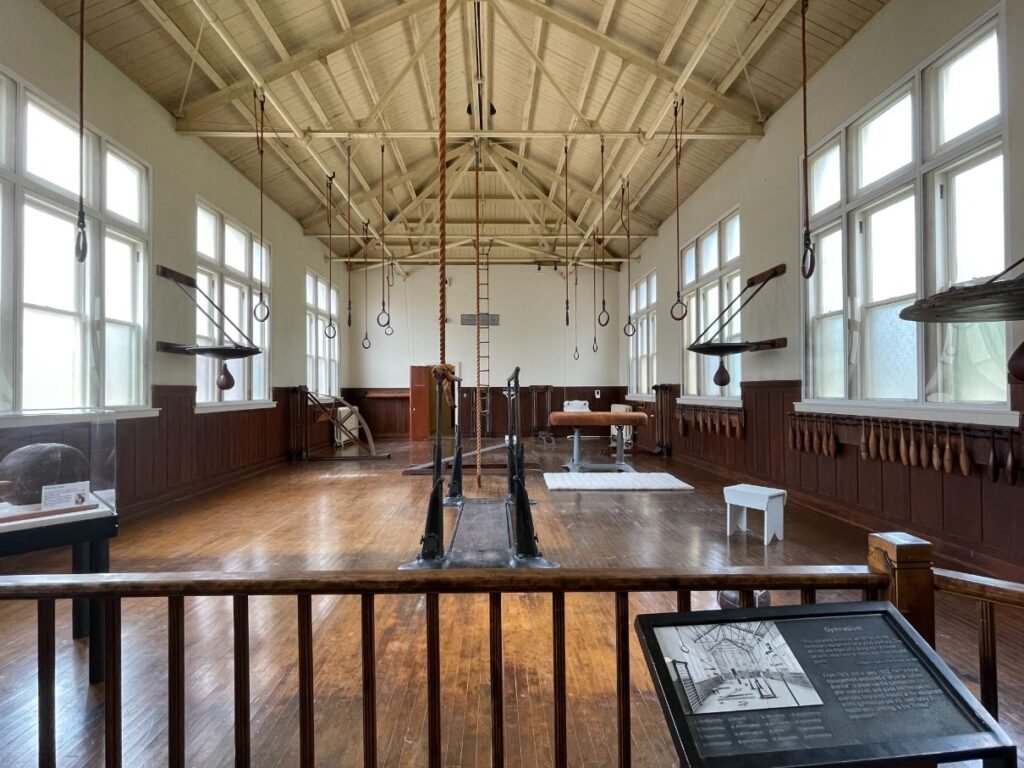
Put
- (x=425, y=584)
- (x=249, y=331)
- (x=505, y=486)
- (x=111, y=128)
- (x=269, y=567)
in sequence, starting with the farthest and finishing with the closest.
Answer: (x=249, y=331) < (x=505, y=486) < (x=111, y=128) < (x=269, y=567) < (x=425, y=584)

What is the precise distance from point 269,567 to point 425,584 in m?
3.09

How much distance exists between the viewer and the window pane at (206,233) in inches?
278

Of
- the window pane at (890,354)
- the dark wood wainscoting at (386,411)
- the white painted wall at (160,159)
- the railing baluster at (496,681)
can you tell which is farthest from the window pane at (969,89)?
the dark wood wainscoting at (386,411)

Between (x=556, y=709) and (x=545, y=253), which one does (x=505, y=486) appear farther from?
(x=545, y=253)

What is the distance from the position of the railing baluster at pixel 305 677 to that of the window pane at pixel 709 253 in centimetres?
817

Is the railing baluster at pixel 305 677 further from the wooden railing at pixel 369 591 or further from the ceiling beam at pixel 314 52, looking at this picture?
the ceiling beam at pixel 314 52

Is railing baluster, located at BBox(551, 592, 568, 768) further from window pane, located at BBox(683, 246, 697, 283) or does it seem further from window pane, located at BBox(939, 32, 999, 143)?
window pane, located at BBox(683, 246, 697, 283)

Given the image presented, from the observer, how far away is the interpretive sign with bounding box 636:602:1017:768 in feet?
2.92

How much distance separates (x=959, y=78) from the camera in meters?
3.83

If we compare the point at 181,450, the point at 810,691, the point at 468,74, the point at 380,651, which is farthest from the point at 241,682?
the point at 468,74

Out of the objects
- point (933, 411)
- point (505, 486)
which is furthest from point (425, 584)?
point (505, 486)

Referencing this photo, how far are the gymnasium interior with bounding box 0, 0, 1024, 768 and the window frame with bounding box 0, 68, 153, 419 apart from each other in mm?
33

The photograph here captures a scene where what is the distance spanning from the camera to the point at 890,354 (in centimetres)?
457

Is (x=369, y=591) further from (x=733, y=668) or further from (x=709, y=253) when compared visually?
(x=709, y=253)
